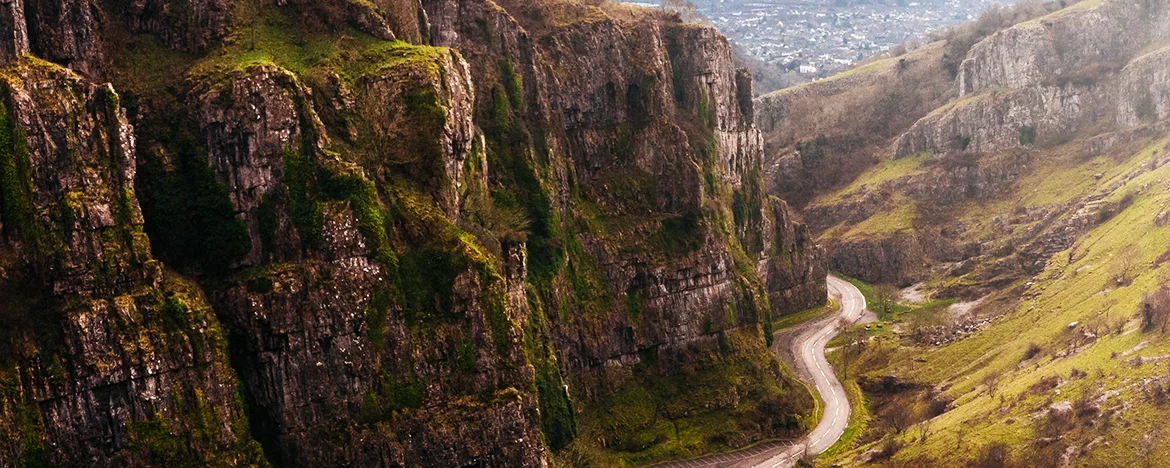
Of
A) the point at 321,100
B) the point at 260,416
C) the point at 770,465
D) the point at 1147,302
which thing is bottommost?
the point at 770,465

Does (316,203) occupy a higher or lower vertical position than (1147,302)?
higher

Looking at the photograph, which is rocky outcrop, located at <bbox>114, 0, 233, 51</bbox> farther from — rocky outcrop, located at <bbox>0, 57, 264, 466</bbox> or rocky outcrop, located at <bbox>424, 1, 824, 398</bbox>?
rocky outcrop, located at <bbox>424, 1, 824, 398</bbox>

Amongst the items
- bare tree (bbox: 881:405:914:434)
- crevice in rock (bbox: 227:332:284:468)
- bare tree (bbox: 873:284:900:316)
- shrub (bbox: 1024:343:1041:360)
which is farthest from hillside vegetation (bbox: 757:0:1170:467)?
crevice in rock (bbox: 227:332:284:468)

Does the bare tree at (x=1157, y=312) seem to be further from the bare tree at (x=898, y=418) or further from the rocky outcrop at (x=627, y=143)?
the rocky outcrop at (x=627, y=143)

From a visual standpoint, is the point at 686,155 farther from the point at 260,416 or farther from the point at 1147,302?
the point at 260,416

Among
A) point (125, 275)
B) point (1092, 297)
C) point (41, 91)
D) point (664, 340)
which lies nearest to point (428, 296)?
point (125, 275)

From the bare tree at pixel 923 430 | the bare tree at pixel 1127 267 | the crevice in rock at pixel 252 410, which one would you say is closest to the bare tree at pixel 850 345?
the bare tree at pixel 923 430
